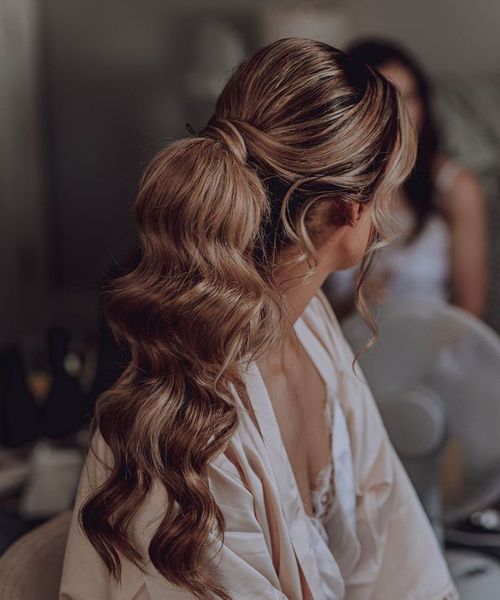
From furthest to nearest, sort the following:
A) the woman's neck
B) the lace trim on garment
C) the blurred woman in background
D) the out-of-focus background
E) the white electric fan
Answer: the out-of-focus background
the blurred woman in background
the white electric fan
the lace trim on garment
the woman's neck

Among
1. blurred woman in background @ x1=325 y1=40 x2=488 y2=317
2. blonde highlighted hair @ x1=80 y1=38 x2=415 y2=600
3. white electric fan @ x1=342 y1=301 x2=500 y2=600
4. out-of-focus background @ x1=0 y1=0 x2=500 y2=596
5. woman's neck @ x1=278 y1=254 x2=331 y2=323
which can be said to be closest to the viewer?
blonde highlighted hair @ x1=80 y1=38 x2=415 y2=600

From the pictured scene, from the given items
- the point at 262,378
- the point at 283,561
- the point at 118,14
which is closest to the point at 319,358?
the point at 262,378

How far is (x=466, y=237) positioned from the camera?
2195 mm

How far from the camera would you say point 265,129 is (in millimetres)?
840

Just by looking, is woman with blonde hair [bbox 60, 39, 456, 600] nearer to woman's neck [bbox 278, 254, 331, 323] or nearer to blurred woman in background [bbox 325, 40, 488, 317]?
woman's neck [bbox 278, 254, 331, 323]

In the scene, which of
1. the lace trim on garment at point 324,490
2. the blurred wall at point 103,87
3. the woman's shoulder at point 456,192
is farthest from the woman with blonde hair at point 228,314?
the blurred wall at point 103,87

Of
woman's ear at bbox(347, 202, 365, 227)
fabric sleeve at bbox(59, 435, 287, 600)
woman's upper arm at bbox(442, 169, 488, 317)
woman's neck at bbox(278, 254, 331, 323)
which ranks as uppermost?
woman's ear at bbox(347, 202, 365, 227)

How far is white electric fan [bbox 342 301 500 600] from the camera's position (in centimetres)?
126

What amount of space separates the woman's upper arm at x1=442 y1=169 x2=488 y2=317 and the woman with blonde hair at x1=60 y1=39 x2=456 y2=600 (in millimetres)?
1306

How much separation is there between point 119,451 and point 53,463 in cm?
92

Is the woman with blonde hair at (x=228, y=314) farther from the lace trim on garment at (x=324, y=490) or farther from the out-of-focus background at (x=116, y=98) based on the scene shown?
the out-of-focus background at (x=116, y=98)

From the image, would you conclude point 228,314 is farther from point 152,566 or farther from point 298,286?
point 152,566

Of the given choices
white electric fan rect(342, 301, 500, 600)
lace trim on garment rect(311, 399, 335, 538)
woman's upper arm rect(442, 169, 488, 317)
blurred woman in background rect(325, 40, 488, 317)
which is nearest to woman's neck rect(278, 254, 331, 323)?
lace trim on garment rect(311, 399, 335, 538)

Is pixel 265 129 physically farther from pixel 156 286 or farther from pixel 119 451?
pixel 119 451
